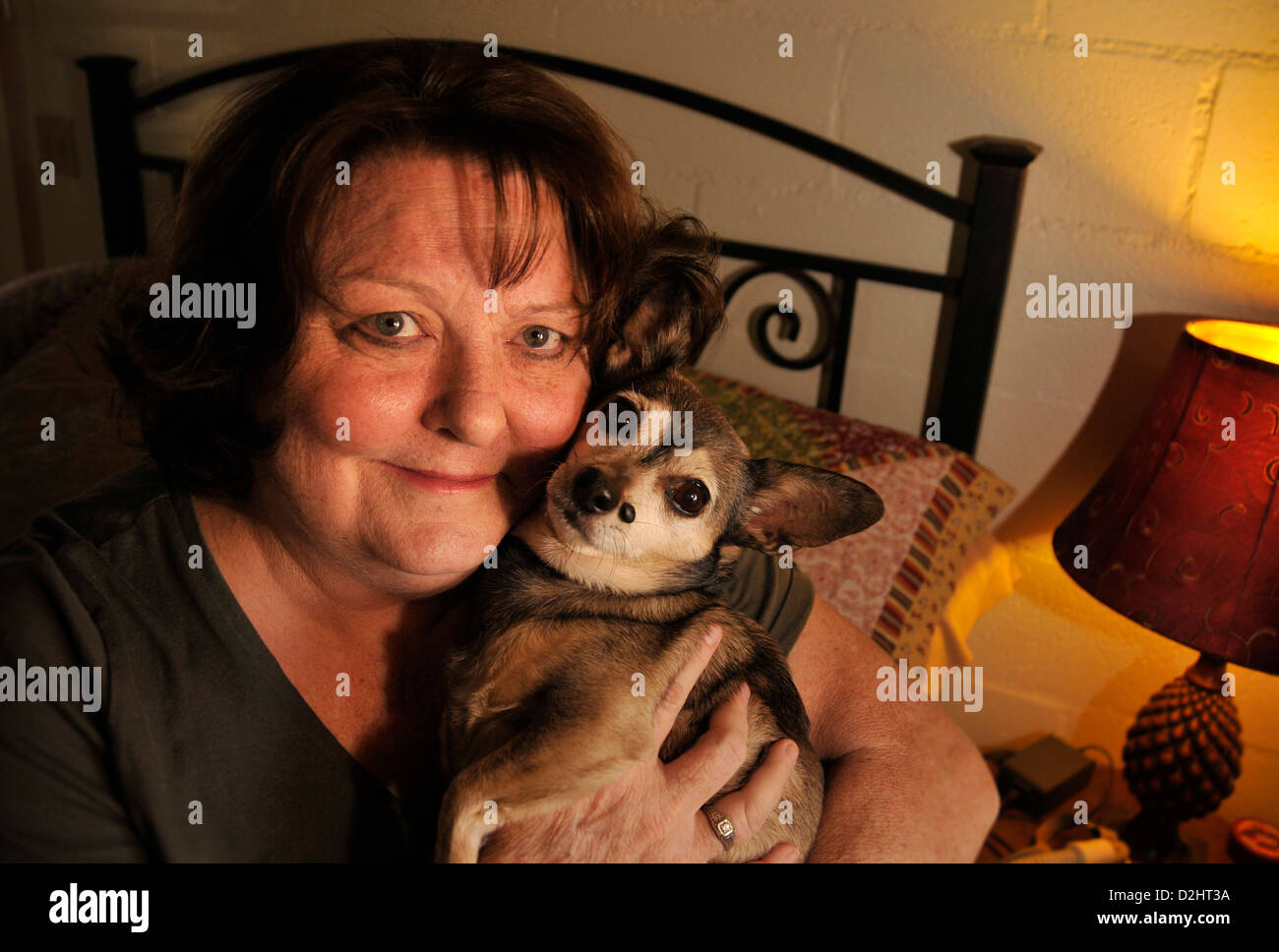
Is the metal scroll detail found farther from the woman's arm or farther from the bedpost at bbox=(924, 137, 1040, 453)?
the woman's arm

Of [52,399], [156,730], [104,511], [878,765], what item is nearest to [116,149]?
[52,399]

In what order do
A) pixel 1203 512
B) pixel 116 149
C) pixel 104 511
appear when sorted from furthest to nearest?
1. pixel 116 149
2. pixel 1203 512
3. pixel 104 511

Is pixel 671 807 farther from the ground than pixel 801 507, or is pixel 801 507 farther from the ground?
pixel 801 507

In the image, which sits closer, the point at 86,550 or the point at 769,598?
the point at 86,550

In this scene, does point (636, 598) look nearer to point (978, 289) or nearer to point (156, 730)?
point (156, 730)

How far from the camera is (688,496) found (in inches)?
53.5

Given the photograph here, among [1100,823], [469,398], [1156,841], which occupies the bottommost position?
[1100,823]

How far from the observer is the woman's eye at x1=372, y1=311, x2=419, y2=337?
1157 millimetres

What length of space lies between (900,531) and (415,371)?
1.36 m

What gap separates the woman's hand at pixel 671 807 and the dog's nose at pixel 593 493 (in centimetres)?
28

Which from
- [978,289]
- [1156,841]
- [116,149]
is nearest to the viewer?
[1156,841]

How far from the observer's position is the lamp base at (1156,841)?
84.7 inches

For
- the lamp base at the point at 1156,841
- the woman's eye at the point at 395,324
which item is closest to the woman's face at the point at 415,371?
the woman's eye at the point at 395,324
